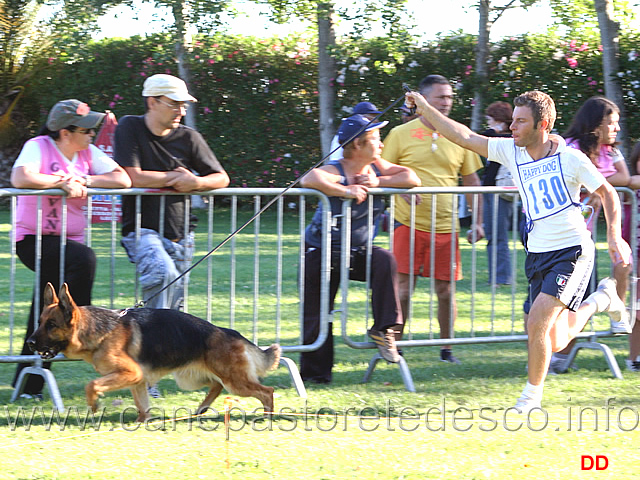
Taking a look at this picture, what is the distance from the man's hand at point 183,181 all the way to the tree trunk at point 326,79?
11.0 meters

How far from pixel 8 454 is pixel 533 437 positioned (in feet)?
8.56

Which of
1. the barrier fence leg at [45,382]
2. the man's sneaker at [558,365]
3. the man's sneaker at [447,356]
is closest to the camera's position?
the barrier fence leg at [45,382]

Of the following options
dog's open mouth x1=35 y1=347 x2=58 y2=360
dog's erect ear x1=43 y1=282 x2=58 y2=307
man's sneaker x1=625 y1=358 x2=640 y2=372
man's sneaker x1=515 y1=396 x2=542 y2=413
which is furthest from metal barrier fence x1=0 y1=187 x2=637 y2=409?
man's sneaker x1=515 y1=396 x2=542 y2=413

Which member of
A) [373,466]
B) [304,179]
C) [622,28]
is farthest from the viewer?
[622,28]

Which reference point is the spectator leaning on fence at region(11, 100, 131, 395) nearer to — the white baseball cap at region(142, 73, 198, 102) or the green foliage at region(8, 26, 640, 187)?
the white baseball cap at region(142, 73, 198, 102)

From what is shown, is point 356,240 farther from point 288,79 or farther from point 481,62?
point 288,79

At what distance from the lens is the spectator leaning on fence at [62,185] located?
5.33m

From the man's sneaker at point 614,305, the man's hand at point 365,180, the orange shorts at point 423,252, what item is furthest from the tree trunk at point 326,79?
the man's sneaker at point 614,305

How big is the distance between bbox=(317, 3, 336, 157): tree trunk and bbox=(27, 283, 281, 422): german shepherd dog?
1175cm

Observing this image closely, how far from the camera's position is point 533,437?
4.72m

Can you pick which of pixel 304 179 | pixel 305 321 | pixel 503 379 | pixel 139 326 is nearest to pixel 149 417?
pixel 139 326

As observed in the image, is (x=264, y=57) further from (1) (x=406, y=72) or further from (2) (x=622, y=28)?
(2) (x=622, y=28)

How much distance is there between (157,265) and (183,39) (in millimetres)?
12243

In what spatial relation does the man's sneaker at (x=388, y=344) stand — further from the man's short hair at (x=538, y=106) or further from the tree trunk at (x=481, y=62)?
the tree trunk at (x=481, y=62)
